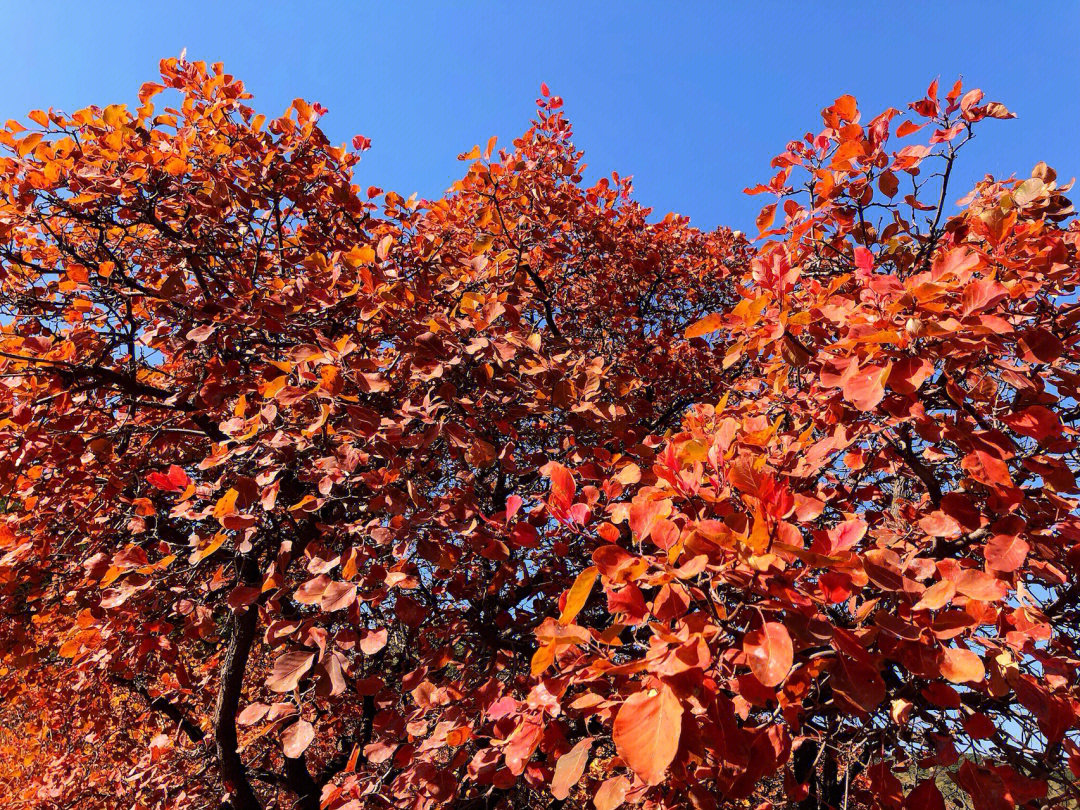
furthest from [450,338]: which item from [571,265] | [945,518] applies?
[571,265]

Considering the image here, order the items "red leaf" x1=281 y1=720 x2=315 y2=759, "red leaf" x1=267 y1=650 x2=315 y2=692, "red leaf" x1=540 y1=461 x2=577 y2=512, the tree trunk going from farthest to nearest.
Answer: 1. the tree trunk
2. "red leaf" x1=281 y1=720 x2=315 y2=759
3. "red leaf" x1=267 y1=650 x2=315 y2=692
4. "red leaf" x1=540 y1=461 x2=577 y2=512

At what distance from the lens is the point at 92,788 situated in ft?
11.8

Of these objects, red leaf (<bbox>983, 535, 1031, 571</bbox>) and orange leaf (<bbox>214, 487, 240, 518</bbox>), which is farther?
orange leaf (<bbox>214, 487, 240, 518</bbox>)

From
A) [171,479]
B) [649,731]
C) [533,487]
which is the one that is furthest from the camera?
[533,487]

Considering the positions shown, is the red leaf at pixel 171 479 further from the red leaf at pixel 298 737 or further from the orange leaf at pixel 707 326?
the orange leaf at pixel 707 326

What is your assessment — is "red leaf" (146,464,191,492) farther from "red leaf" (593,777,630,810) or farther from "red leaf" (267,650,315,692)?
"red leaf" (593,777,630,810)

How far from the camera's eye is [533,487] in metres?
3.73

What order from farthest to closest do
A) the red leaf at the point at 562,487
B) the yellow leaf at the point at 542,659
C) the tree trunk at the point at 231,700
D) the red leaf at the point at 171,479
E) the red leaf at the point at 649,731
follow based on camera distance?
the tree trunk at the point at 231,700
the red leaf at the point at 171,479
the red leaf at the point at 562,487
the yellow leaf at the point at 542,659
the red leaf at the point at 649,731

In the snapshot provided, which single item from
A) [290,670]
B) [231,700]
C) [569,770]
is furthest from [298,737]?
[231,700]

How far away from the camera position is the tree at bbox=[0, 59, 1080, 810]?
124 cm

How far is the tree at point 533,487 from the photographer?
1243 mm

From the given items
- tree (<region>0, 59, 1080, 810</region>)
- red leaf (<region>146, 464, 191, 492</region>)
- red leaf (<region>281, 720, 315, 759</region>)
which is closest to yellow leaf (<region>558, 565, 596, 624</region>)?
tree (<region>0, 59, 1080, 810</region>)

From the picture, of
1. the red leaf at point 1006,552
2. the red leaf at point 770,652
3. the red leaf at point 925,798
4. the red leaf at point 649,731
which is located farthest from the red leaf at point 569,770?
the red leaf at point 1006,552

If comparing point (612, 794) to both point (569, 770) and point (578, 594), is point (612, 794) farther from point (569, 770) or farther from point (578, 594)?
point (578, 594)
